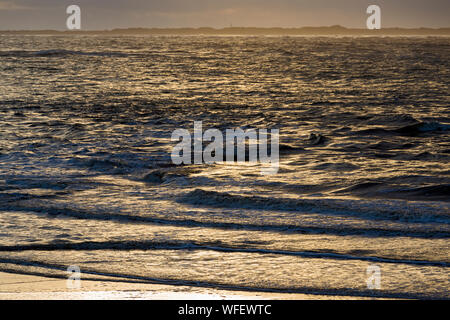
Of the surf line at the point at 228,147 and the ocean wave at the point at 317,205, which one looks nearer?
the ocean wave at the point at 317,205

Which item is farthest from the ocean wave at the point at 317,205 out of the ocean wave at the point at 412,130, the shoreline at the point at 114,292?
the ocean wave at the point at 412,130

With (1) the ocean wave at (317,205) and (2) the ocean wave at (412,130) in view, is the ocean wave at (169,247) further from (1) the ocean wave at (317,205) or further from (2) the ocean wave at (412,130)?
(2) the ocean wave at (412,130)

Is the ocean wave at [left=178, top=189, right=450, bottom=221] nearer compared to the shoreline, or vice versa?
the shoreline

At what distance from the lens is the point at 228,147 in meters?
15.8

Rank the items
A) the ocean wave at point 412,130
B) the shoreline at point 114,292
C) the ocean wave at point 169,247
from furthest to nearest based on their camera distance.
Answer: the ocean wave at point 412,130 → the ocean wave at point 169,247 → the shoreline at point 114,292

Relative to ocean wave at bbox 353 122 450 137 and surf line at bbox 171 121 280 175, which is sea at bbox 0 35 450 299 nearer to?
ocean wave at bbox 353 122 450 137

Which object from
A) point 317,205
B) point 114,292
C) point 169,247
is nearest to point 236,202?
point 317,205

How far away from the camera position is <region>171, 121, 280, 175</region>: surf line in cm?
1405

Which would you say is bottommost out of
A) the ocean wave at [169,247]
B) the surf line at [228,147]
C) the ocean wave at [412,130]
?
the ocean wave at [169,247]

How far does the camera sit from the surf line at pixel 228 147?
1405cm

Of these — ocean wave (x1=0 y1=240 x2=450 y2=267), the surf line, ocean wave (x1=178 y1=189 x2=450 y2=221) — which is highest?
the surf line

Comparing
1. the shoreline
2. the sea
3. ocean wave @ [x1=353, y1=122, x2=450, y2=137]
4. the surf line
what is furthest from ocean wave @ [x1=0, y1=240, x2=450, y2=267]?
ocean wave @ [x1=353, y1=122, x2=450, y2=137]

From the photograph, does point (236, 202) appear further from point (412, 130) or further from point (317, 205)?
point (412, 130)
